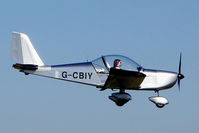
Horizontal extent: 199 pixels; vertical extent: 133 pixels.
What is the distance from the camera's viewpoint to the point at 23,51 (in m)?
25.9

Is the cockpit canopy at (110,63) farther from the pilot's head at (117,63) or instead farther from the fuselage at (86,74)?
the fuselage at (86,74)

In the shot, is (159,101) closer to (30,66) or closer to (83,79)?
(83,79)

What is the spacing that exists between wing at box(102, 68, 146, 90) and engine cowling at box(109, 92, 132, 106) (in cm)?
36

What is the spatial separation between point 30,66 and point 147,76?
5.25 meters

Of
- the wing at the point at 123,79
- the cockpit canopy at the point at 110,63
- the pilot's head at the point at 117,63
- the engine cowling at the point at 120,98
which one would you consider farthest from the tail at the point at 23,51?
the engine cowling at the point at 120,98

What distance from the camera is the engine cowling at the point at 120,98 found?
2558 cm

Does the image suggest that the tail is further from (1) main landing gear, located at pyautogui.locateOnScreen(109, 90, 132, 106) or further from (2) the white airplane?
(1) main landing gear, located at pyautogui.locateOnScreen(109, 90, 132, 106)

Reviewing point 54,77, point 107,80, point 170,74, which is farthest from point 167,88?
point 54,77

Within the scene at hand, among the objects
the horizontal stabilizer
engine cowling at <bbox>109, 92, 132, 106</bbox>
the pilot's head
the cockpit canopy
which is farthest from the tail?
Result: engine cowling at <bbox>109, 92, 132, 106</bbox>

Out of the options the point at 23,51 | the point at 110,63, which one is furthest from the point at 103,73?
the point at 23,51

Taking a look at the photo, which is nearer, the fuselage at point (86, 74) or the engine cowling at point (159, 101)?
the fuselage at point (86, 74)

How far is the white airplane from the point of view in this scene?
2527cm

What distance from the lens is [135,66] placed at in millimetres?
25578

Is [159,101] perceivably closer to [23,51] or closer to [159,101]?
[159,101]
